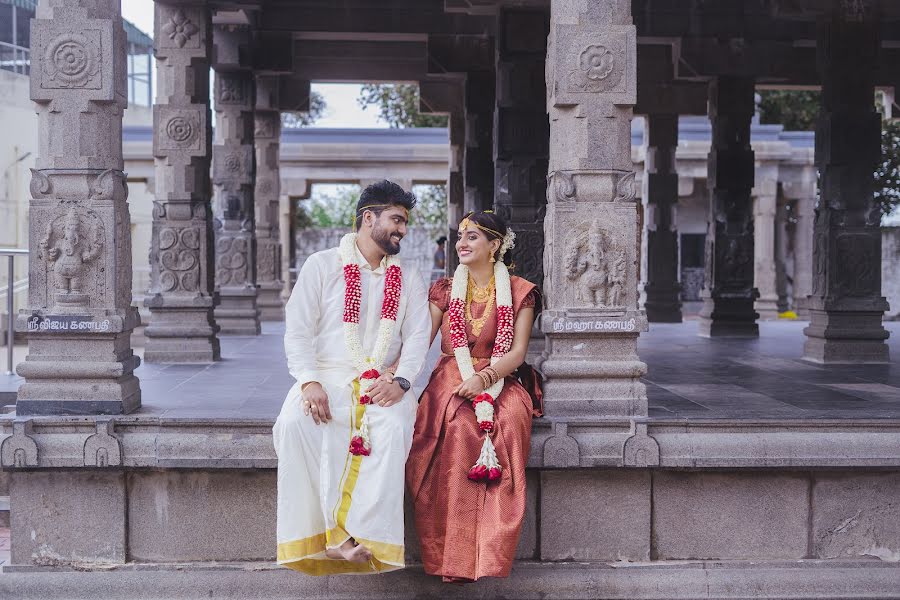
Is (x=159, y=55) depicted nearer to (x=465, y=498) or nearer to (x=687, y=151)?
(x=465, y=498)

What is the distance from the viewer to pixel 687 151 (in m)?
20.2

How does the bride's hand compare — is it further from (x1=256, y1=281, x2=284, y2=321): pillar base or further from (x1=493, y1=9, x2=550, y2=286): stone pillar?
(x1=256, y1=281, x2=284, y2=321): pillar base

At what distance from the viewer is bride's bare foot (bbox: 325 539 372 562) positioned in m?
4.20

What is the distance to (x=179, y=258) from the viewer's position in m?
8.73

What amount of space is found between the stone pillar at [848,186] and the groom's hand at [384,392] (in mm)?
5713

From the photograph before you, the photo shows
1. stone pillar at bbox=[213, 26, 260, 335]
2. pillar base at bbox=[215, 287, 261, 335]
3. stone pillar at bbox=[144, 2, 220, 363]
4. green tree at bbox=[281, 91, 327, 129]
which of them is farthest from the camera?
green tree at bbox=[281, 91, 327, 129]

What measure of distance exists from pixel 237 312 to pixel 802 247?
14.8 m

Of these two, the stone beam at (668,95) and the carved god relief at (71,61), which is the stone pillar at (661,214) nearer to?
the stone beam at (668,95)

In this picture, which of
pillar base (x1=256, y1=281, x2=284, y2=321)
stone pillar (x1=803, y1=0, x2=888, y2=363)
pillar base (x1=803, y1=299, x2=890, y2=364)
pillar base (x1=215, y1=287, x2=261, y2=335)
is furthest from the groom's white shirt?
pillar base (x1=256, y1=281, x2=284, y2=321)

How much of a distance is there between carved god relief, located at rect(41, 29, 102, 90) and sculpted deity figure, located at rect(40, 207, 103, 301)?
70 cm

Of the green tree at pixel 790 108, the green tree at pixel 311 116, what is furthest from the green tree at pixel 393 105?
the green tree at pixel 790 108

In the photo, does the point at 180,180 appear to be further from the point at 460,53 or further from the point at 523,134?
the point at 460,53

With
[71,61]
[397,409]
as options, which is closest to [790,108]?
[71,61]

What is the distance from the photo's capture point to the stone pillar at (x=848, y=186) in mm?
8734
